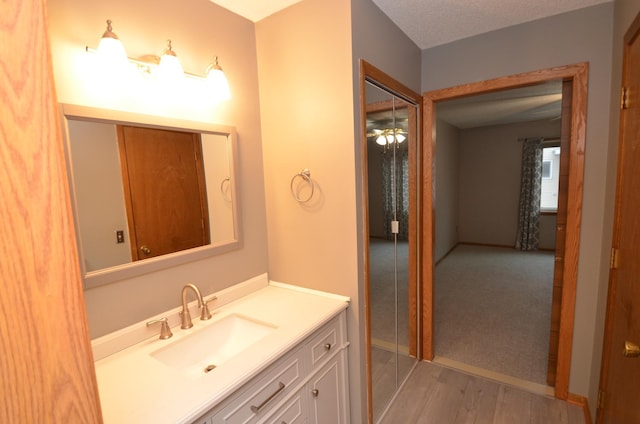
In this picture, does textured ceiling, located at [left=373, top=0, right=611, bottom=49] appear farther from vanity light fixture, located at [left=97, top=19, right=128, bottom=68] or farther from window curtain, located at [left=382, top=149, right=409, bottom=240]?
vanity light fixture, located at [left=97, top=19, right=128, bottom=68]

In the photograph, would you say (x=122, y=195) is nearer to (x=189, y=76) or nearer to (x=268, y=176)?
(x=189, y=76)

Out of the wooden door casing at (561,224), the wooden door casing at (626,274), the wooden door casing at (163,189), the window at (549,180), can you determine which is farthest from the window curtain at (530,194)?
the wooden door casing at (163,189)

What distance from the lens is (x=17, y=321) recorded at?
47cm

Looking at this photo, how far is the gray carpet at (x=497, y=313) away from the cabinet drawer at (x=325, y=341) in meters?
1.54

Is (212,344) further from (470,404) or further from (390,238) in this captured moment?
(470,404)

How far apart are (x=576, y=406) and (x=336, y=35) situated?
9.15 feet

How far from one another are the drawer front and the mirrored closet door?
0.58 meters

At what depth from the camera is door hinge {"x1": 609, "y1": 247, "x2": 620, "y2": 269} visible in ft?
4.77

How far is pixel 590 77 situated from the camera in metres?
1.82

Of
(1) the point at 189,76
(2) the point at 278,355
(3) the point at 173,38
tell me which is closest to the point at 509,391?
(2) the point at 278,355

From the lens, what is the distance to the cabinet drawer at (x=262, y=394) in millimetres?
1037

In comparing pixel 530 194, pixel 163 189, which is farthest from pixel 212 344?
pixel 530 194

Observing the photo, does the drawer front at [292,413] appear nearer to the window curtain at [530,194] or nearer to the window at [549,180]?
the window curtain at [530,194]

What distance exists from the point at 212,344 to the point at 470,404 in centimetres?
181
